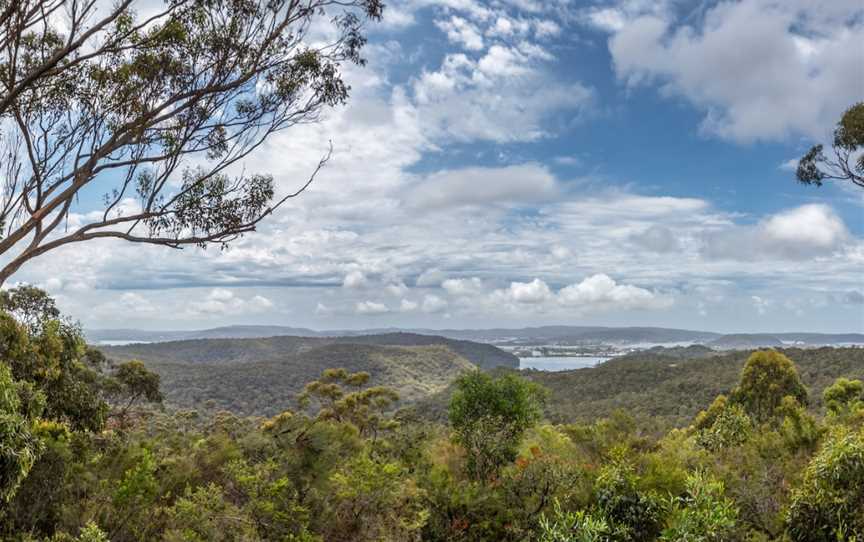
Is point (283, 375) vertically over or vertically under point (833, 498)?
under

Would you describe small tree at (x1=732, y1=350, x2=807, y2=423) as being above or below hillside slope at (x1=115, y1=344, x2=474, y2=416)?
above

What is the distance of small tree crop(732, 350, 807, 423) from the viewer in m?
27.3

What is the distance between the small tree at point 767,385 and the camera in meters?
27.3

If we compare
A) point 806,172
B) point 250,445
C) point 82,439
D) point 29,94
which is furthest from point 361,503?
point 806,172

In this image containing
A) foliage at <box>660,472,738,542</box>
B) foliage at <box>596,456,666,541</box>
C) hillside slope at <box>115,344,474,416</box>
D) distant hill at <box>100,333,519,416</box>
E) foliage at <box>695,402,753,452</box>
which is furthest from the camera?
distant hill at <box>100,333,519,416</box>

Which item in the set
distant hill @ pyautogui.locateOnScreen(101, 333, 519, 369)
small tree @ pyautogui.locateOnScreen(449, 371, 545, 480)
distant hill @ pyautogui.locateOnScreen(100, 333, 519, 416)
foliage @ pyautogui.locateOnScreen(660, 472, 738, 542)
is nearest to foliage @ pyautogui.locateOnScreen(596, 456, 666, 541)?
foliage @ pyautogui.locateOnScreen(660, 472, 738, 542)

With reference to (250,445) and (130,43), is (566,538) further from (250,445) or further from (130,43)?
(130,43)

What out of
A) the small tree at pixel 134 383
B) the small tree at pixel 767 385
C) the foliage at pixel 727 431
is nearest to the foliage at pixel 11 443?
the small tree at pixel 134 383

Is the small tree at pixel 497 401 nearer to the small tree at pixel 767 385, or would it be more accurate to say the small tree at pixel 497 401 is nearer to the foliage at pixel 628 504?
the small tree at pixel 767 385

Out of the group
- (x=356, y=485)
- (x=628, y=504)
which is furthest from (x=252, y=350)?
(x=628, y=504)

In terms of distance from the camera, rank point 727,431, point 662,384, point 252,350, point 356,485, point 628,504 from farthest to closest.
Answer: point 252,350
point 662,384
point 727,431
point 356,485
point 628,504

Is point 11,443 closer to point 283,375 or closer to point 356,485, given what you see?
point 356,485

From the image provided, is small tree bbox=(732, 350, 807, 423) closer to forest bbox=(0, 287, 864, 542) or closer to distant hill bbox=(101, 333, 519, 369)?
forest bbox=(0, 287, 864, 542)

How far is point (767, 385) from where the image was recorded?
1090 inches
